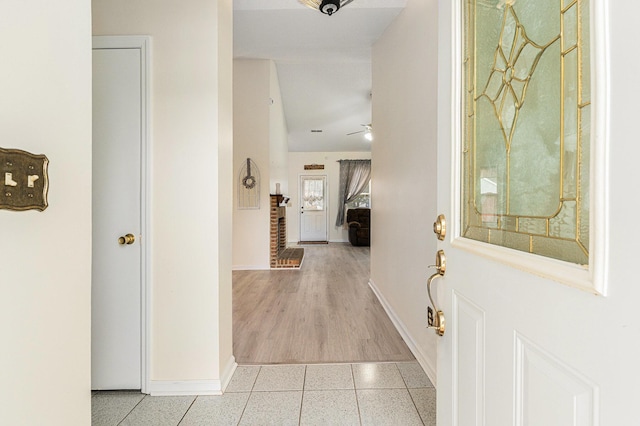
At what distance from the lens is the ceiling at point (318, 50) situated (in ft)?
10.1

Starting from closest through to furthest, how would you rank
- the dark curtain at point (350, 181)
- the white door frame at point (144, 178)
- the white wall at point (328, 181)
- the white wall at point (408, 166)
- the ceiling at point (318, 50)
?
1. the white door frame at point (144, 178)
2. the white wall at point (408, 166)
3. the ceiling at point (318, 50)
4. the dark curtain at point (350, 181)
5. the white wall at point (328, 181)

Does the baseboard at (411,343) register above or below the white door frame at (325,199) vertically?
below

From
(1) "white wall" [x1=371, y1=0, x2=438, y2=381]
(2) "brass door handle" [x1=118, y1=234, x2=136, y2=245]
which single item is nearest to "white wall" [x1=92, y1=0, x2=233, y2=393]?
(2) "brass door handle" [x1=118, y1=234, x2=136, y2=245]

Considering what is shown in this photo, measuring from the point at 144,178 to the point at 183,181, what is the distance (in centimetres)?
22

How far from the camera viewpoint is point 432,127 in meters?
1.96

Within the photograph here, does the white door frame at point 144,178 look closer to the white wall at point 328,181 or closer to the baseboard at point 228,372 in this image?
the baseboard at point 228,372

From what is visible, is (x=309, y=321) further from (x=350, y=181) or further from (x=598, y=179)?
(x=350, y=181)
